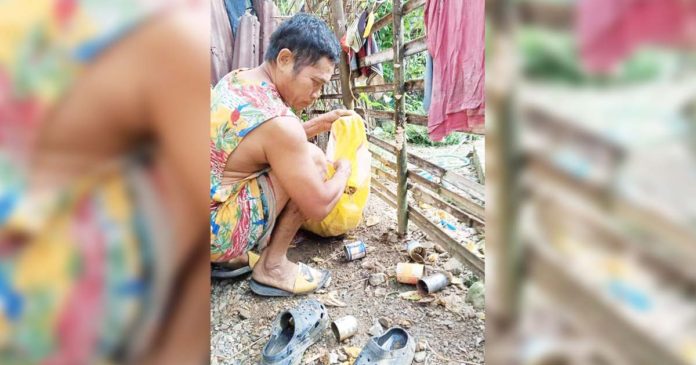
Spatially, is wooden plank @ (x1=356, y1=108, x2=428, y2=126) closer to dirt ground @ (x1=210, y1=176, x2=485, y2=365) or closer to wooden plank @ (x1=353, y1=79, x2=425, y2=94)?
wooden plank @ (x1=353, y1=79, x2=425, y2=94)

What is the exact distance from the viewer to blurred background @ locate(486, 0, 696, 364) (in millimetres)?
174

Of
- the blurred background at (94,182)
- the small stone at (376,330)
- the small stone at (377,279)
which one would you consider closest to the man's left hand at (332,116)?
the small stone at (377,279)

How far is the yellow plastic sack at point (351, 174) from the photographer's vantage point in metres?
2.05

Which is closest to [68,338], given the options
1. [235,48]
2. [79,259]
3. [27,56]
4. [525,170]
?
[79,259]

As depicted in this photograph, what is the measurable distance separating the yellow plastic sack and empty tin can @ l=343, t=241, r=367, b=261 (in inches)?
5.3

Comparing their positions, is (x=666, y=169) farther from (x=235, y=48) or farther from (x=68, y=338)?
(x=235, y=48)

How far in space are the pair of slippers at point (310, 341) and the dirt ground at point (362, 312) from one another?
0.06 m

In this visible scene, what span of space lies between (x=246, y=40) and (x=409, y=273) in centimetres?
184

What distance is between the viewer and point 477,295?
1.58m

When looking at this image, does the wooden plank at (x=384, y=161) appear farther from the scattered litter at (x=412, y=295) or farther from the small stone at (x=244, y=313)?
the small stone at (x=244, y=313)

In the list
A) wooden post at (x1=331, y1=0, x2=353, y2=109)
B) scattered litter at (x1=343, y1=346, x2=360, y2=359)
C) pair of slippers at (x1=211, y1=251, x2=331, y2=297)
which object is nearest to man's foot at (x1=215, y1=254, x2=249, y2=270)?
pair of slippers at (x1=211, y1=251, x2=331, y2=297)

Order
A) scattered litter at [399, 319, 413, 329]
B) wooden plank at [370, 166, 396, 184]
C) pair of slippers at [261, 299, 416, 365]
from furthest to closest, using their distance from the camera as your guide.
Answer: wooden plank at [370, 166, 396, 184] < scattered litter at [399, 319, 413, 329] < pair of slippers at [261, 299, 416, 365]

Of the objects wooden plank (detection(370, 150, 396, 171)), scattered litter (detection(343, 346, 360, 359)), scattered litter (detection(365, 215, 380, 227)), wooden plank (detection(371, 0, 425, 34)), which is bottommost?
scattered litter (detection(343, 346, 360, 359))

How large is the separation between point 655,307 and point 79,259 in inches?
12.6
